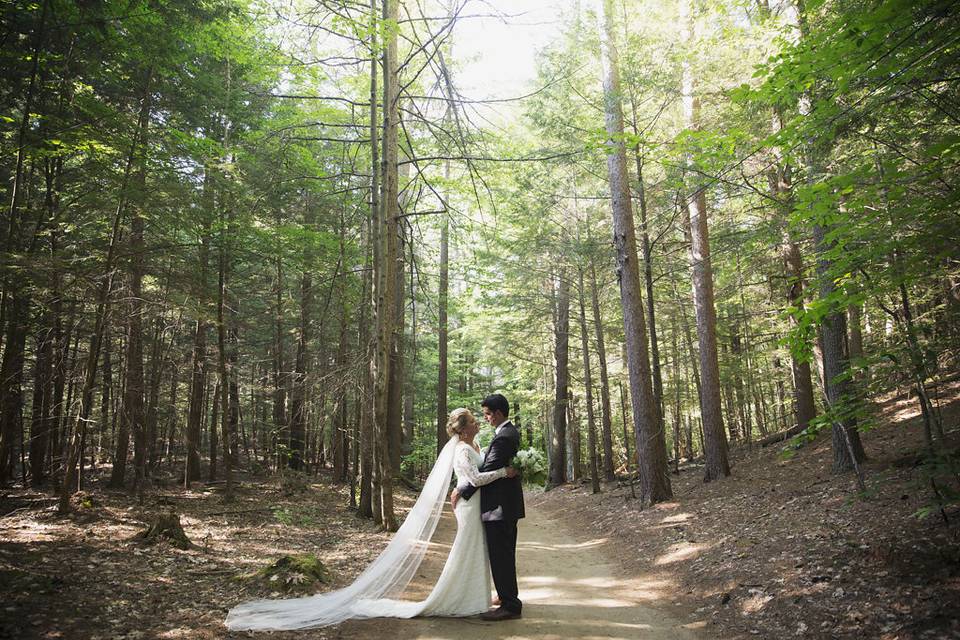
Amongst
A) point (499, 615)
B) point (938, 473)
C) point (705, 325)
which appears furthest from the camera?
point (705, 325)

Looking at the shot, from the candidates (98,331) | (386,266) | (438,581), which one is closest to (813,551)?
(438,581)

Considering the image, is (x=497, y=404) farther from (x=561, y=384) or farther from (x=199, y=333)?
(x=561, y=384)

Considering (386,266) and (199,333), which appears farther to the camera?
(199,333)

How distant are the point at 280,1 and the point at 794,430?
15.9 metres

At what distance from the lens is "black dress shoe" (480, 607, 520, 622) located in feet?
16.4

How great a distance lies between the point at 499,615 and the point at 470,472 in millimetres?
1397

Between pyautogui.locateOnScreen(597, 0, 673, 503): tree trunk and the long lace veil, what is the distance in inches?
239

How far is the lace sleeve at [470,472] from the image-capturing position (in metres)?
5.20

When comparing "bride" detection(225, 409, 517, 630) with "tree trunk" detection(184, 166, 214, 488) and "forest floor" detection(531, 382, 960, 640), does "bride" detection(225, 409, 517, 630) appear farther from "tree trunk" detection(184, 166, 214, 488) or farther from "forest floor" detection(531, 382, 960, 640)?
"tree trunk" detection(184, 166, 214, 488)

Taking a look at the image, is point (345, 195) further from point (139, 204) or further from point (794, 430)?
point (794, 430)

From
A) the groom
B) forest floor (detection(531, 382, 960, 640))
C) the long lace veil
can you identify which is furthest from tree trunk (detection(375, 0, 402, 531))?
forest floor (detection(531, 382, 960, 640))

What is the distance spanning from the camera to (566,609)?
5.43 meters

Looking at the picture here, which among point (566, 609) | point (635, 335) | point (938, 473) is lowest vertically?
point (566, 609)

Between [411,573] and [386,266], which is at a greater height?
[386,266]
